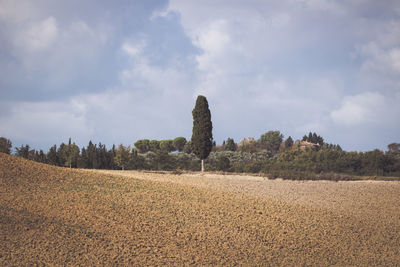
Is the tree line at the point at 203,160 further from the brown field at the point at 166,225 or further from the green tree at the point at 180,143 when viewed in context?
the green tree at the point at 180,143

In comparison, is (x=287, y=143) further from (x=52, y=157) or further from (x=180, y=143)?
(x=52, y=157)

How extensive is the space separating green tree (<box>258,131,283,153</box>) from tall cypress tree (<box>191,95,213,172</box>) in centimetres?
2899

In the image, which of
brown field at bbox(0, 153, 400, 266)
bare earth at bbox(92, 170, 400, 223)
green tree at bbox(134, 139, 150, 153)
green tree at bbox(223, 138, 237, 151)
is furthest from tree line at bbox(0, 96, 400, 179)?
green tree at bbox(134, 139, 150, 153)

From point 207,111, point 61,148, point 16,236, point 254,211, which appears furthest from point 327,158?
point 16,236

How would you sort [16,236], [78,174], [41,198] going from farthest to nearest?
[78,174] → [41,198] → [16,236]

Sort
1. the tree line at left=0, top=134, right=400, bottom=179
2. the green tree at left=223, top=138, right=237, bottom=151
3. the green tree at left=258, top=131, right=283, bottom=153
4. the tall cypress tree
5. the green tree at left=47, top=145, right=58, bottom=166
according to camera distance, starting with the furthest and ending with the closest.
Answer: the green tree at left=258, top=131, right=283, bottom=153
the green tree at left=223, top=138, right=237, bottom=151
the green tree at left=47, top=145, right=58, bottom=166
the tall cypress tree
the tree line at left=0, top=134, right=400, bottom=179

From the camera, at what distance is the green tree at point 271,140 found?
167 feet

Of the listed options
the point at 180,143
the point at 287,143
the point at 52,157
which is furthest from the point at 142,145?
the point at 52,157

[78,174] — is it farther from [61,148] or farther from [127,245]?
[61,148]

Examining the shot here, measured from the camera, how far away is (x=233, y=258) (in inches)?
237

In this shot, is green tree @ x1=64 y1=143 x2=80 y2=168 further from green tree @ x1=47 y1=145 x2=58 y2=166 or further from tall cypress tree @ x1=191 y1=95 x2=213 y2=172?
tall cypress tree @ x1=191 y1=95 x2=213 y2=172

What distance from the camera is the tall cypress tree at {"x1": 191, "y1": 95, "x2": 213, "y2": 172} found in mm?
23328

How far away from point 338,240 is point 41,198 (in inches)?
279

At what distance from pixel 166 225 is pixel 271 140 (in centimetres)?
4552
